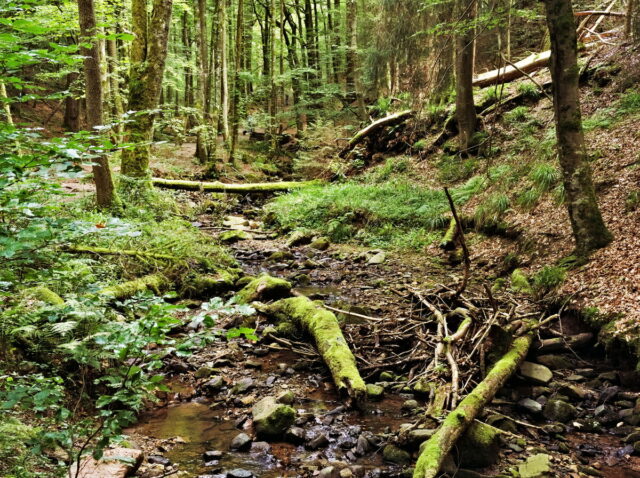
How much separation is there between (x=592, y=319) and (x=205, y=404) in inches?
207

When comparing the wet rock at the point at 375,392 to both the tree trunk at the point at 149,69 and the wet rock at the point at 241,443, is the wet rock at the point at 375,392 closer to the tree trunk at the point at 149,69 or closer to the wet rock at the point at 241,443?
the wet rock at the point at 241,443

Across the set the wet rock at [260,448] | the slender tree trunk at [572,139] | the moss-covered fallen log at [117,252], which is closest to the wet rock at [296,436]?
the wet rock at [260,448]

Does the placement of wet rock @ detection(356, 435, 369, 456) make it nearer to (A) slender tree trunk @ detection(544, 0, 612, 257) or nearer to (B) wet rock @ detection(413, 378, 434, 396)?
(B) wet rock @ detection(413, 378, 434, 396)

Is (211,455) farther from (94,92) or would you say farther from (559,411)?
(94,92)

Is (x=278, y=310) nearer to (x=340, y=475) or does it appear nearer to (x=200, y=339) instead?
(x=340, y=475)

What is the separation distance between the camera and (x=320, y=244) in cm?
1325

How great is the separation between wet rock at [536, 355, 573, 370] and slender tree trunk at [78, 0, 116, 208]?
289 inches

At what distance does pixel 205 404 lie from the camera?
5.13 m

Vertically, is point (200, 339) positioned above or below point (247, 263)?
above

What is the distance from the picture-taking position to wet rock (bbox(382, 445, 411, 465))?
401 cm

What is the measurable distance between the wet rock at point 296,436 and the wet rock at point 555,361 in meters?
3.32

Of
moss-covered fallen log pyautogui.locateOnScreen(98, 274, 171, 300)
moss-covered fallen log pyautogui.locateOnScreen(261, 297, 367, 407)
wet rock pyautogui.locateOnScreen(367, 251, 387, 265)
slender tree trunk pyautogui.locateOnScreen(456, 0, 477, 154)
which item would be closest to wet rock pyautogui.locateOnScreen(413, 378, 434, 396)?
moss-covered fallen log pyautogui.locateOnScreen(261, 297, 367, 407)

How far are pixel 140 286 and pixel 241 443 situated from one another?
399 cm

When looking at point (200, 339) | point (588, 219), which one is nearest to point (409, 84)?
point (588, 219)
